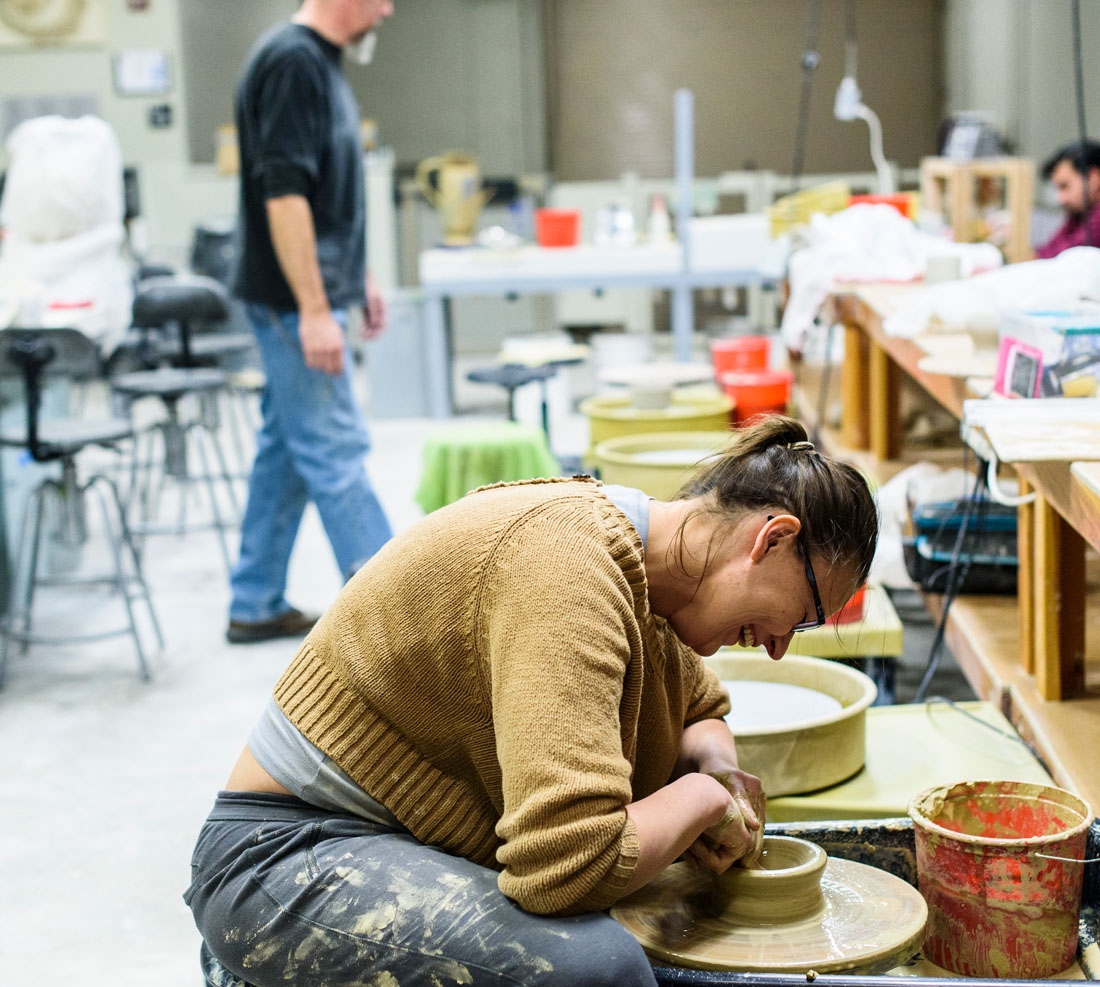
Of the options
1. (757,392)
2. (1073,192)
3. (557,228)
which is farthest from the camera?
(557,228)

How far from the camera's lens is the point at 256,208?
3473mm

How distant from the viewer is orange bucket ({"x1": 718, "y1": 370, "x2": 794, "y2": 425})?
422 centimetres

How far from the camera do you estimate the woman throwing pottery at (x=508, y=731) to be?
1225mm

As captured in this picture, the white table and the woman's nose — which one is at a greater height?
the white table

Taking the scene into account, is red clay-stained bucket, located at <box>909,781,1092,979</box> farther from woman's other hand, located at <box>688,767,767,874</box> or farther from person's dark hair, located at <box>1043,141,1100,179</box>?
person's dark hair, located at <box>1043,141,1100,179</box>

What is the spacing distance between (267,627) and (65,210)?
108 inches

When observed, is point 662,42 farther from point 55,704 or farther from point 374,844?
point 374,844

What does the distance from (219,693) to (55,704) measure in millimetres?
435

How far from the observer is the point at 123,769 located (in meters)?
3.05

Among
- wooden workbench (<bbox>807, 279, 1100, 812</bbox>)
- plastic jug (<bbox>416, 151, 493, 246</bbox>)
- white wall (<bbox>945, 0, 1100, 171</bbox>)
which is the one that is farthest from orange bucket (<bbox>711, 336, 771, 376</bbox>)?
white wall (<bbox>945, 0, 1100, 171</bbox>)

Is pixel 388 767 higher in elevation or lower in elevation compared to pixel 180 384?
lower


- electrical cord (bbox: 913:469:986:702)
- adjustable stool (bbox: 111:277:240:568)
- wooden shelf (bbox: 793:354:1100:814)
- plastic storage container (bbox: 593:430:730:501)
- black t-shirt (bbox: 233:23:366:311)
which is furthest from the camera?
adjustable stool (bbox: 111:277:240:568)

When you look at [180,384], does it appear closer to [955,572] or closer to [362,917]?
[955,572]

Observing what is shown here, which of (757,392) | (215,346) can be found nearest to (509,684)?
(757,392)
